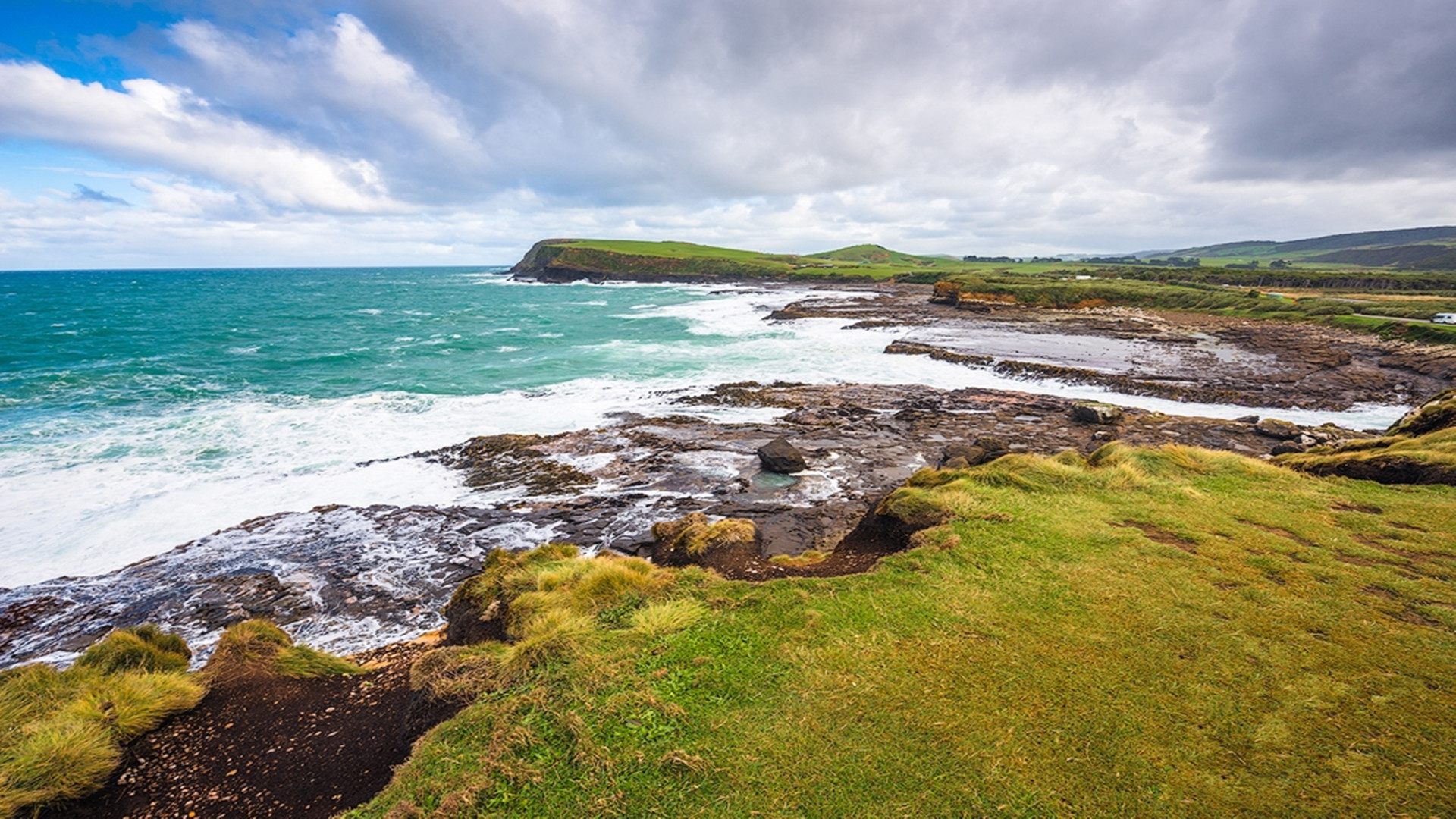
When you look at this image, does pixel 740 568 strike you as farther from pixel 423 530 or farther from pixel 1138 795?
pixel 423 530

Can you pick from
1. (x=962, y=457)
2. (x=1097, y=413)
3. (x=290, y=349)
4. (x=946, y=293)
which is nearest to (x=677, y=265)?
(x=946, y=293)

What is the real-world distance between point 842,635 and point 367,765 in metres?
5.43

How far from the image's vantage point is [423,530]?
51.1 feet

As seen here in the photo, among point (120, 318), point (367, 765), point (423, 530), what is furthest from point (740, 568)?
point (120, 318)

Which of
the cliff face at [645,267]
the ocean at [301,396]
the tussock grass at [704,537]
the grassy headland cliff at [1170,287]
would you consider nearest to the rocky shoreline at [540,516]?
the tussock grass at [704,537]

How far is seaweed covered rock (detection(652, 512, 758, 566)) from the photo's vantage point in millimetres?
10727

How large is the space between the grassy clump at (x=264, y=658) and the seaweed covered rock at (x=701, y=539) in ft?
17.4

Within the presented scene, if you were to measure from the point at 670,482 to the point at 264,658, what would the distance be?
38.1ft

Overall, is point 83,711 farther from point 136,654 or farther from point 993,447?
point 993,447

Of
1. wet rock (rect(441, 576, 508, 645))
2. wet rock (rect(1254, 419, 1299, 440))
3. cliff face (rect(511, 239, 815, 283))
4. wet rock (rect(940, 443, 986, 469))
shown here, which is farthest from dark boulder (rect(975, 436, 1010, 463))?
cliff face (rect(511, 239, 815, 283))

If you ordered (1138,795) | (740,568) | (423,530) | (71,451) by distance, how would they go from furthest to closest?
1. (71,451)
2. (423,530)
3. (740,568)
4. (1138,795)

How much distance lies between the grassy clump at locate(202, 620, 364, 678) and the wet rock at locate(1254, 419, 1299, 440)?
28725 mm

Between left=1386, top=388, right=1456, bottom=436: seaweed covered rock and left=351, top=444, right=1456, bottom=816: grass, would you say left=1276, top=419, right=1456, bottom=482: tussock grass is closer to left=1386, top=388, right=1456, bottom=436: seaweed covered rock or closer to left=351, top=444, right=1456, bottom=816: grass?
left=1386, top=388, right=1456, bottom=436: seaweed covered rock

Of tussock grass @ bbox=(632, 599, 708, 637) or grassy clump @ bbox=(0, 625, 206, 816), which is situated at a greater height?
tussock grass @ bbox=(632, 599, 708, 637)
